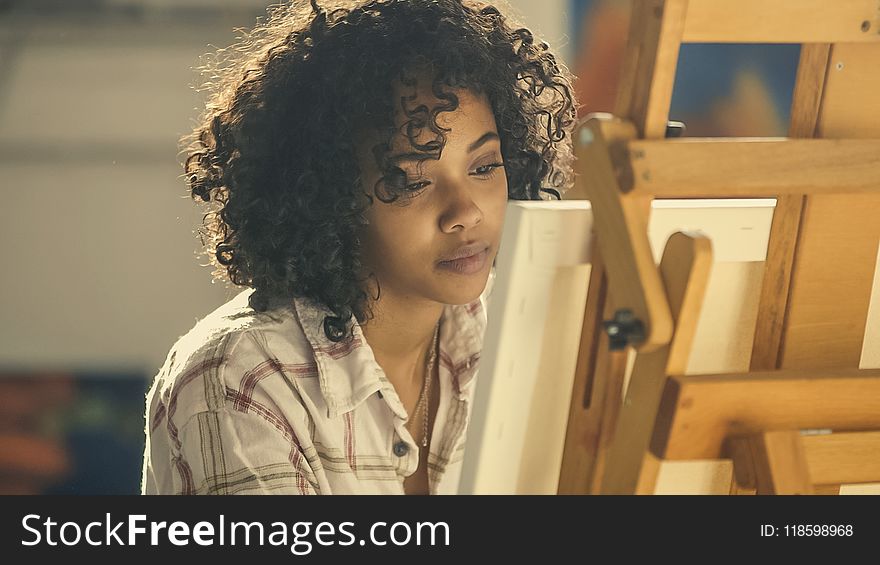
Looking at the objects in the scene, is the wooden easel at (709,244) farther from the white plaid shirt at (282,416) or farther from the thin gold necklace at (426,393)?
the thin gold necklace at (426,393)

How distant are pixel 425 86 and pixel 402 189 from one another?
0.15 metres

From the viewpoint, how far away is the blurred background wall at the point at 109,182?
8.54 ft

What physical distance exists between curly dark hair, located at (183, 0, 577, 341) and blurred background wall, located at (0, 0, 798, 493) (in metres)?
1.08

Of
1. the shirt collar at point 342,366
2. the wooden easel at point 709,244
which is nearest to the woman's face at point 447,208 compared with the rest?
the shirt collar at point 342,366

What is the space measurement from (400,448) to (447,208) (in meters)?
0.35

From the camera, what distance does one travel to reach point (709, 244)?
843 mm

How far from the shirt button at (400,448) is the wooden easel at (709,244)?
500 mm

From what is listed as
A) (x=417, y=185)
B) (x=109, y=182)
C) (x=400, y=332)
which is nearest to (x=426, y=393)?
(x=400, y=332)

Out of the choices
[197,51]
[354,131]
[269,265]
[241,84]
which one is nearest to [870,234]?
[354,131]

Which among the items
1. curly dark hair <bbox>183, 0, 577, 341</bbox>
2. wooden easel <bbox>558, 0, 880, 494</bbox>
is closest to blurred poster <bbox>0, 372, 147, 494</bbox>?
curly dark hair <bbox>183, 0, 577, 341</bbox>
